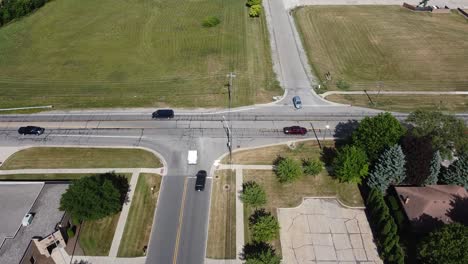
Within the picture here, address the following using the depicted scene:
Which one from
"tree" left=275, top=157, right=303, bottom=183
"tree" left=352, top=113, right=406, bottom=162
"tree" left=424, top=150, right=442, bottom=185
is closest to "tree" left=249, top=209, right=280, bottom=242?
"tree" left=275, top=157, right=303, bottom=183

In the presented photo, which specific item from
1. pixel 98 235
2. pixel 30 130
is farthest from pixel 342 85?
pixel 30 130

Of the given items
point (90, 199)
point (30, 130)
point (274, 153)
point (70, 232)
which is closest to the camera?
point (90, 199)

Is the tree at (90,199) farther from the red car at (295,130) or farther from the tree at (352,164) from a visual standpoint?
the tree at (352,164)

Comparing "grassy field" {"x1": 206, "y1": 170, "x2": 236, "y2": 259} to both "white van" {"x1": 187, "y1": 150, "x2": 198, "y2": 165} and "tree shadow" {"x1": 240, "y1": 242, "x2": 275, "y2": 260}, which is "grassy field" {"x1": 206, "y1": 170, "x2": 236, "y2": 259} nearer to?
"tree shadow" {"x1": 240, "y1": 242, "x2": 275, "y2": 260}

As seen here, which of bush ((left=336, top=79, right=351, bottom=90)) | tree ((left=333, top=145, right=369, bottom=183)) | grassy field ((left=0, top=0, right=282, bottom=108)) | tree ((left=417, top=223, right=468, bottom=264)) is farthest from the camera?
bush ((left=336, top=79, right=351, bottom=90))

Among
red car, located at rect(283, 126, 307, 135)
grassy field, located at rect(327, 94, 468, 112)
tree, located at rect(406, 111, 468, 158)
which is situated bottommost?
red car, located at rect(283, 126, 307, 135)

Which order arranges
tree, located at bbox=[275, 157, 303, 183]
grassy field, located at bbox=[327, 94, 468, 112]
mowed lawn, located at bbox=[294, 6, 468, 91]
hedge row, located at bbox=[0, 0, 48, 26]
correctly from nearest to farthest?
tree, located at bbox=[275, 157, 303, 183] < grassy field, located at bbox=[327, 94, 468, 112] < mowed lawn, located at bbox=[294, 6, 468, 91] < hedge row, located at bbox=[0, 0, 48, 26]

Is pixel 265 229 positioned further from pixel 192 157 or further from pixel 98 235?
pixel 98 235
